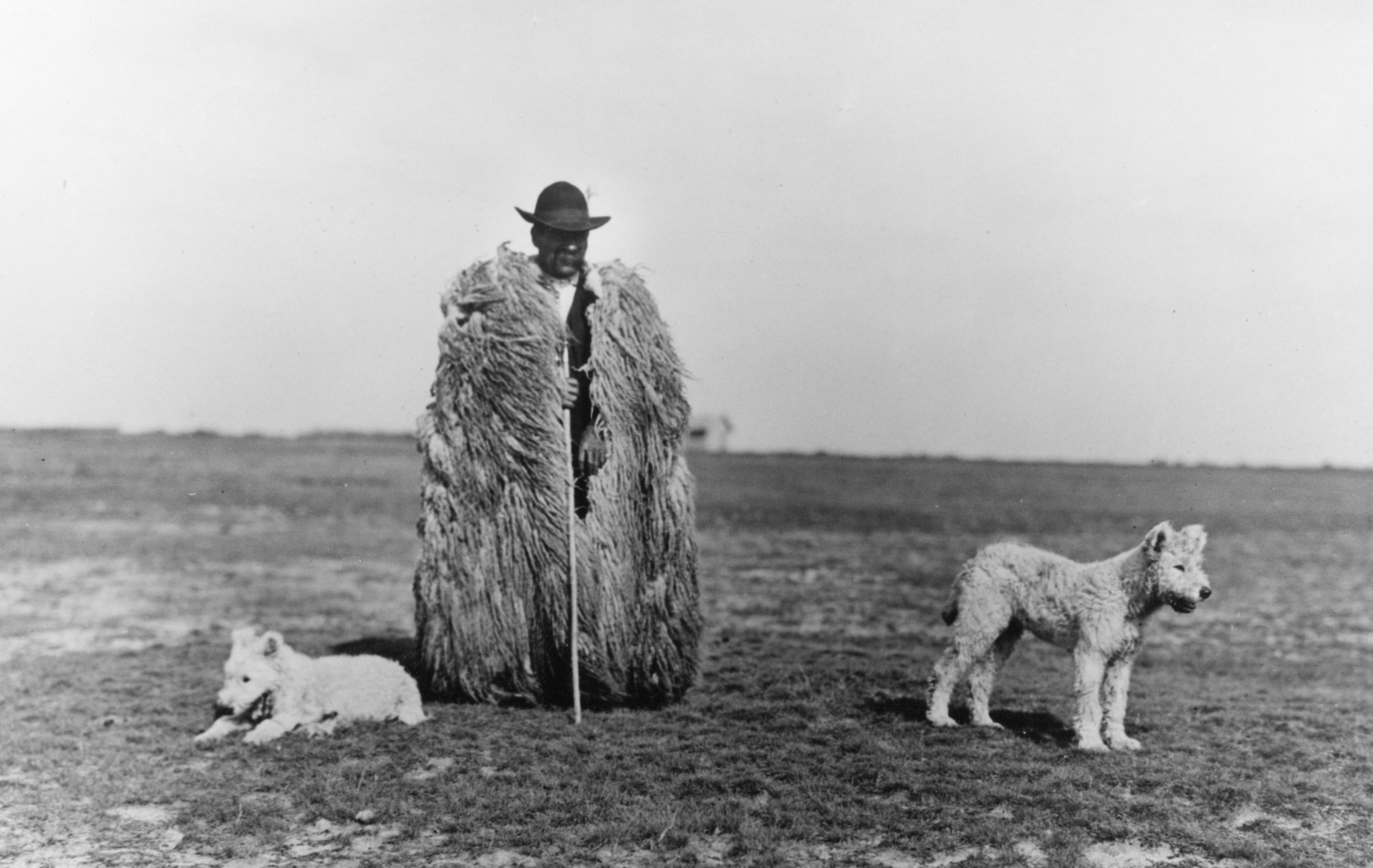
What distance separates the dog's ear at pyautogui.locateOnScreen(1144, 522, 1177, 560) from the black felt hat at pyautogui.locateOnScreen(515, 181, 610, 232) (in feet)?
15.1

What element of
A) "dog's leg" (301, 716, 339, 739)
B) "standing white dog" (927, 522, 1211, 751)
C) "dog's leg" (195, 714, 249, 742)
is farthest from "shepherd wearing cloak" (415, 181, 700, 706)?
"standing white dog" (927, 522, 1211, 751)

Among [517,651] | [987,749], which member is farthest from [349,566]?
[987,749]

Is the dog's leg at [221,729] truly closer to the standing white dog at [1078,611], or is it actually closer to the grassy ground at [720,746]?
the grassy ground at [720,746]

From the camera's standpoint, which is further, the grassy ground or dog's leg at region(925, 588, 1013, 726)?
dog's leg at region(925, 588, 1013, 726)

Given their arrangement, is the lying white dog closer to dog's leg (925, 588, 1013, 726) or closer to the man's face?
the man's face

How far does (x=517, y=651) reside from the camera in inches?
311

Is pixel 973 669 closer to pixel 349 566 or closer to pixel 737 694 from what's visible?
pixel 737 694

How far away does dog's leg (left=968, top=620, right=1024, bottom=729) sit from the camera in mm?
7410

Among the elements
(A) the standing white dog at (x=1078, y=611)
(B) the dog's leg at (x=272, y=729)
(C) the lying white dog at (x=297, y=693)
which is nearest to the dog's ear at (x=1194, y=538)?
(A) the standing white dog at (x=1078, y=611)

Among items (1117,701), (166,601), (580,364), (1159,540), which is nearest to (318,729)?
(580,364)

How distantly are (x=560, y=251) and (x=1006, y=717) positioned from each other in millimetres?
5007

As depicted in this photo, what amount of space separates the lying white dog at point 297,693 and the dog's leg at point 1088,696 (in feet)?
15.0

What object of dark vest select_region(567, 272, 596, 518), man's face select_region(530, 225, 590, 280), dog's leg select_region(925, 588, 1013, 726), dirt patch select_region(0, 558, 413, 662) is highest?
man's face select_region(530, 225, 590, 280)

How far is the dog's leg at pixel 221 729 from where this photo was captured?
7.05 metres
